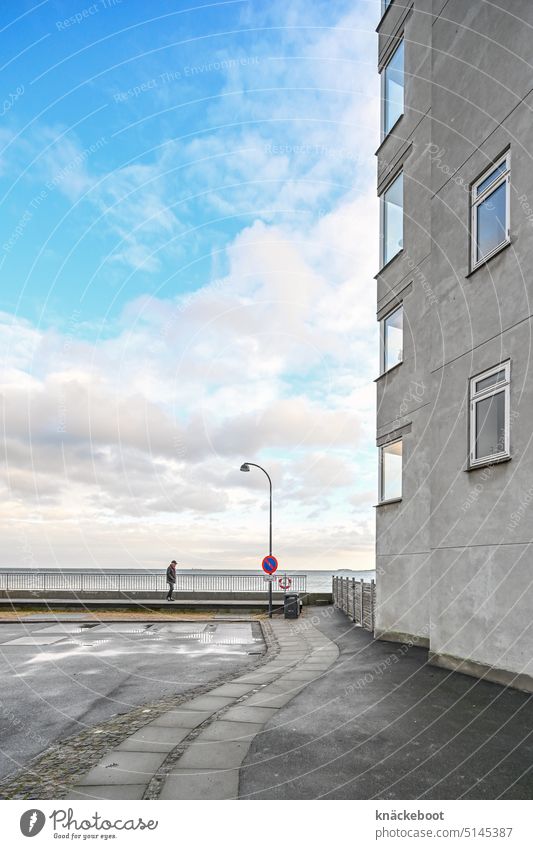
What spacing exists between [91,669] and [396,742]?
25.5ft

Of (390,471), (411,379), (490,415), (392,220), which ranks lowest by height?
(390,471)

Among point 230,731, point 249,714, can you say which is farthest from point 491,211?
point 230,731

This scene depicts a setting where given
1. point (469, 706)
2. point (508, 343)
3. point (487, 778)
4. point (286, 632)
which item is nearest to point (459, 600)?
point (469, 706)

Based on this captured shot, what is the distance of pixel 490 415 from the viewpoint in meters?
9.91

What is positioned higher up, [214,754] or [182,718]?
[214,754]

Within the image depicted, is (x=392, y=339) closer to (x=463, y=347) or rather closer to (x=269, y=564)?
(x=463, y=347)

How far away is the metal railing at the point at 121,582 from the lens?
30750 millimetres

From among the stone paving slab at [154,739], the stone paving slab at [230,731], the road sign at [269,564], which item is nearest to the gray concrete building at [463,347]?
the stone paving slab at [230,731]

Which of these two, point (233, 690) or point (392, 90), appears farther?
point (392, 90)

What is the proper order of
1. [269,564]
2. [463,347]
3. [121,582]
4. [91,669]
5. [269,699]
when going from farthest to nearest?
[121,582], [269,564], [91,669], [463,347], [269,699]

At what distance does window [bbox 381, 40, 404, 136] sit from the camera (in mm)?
15422

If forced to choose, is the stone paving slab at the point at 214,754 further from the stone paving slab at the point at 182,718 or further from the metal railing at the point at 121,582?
the metal railing at the point at 121,582

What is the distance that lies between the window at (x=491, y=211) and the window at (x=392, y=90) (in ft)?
19.5
